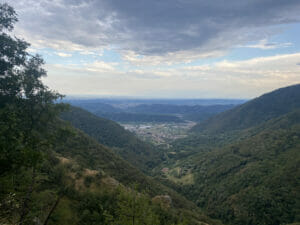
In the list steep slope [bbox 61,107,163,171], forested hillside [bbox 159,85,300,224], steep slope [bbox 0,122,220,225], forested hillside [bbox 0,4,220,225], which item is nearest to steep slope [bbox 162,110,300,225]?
forested hillside [bbox 159,85,300,224]

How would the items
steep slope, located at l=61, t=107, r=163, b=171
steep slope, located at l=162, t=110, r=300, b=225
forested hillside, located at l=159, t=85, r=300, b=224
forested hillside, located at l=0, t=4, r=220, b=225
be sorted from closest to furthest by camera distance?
forested hillside, located at l=0, t=4, r=220, b=225
steep slope, located at l=162, t=110, r=300, b=225
forested hillside, located at l=159, t=85, r=300, b=224
steep slope, located at l=61, t=107, r=163, b=171

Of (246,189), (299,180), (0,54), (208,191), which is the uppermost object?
(0,54)

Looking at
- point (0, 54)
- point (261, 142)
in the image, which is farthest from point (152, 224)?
point (261, 142)

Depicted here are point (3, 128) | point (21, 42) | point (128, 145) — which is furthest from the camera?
point (128, 145)

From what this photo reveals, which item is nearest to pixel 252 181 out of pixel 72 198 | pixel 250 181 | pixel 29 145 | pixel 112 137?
pixel 250 181

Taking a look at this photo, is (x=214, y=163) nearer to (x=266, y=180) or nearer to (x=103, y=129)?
(x=266, y=180)

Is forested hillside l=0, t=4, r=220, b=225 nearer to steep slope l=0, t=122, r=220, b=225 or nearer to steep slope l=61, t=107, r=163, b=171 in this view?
steep slope l=0, t=122, r=220, b=225

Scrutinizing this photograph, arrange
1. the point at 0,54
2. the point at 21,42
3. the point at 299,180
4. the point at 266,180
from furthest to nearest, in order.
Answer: the point at 266,180, the point at 299,180, the point at 21,42, the point at 0,54

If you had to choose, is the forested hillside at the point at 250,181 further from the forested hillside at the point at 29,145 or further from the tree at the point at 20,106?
the tree at the point at 20,106
